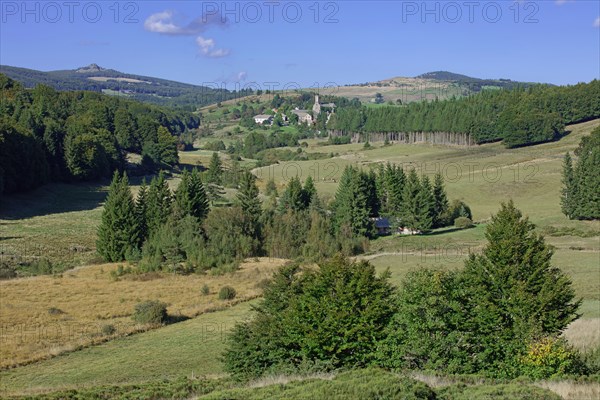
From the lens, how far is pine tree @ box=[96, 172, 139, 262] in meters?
58.1

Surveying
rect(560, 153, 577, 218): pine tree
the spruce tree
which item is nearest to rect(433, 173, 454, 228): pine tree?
the spruce tree

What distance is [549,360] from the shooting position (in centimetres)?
1958

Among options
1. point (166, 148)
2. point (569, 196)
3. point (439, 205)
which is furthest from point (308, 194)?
point (166, 148)

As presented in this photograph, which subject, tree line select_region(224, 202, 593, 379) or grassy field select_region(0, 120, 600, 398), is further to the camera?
grassy field select_region(0, 120, 600, 398)

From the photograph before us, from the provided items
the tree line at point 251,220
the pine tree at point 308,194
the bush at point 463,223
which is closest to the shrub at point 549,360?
the tree line at point 251,220

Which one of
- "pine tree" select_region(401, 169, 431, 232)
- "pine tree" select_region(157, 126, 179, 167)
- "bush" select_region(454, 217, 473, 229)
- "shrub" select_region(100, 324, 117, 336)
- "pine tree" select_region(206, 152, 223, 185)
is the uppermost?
"pine tree" select_region(157, 126, 179, 167)

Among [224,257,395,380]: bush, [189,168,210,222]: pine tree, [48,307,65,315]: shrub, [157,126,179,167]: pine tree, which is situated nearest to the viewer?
[224,257,395,380]: bush

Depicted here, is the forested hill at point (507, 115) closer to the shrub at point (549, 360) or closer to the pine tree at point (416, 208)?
the pine tree at point (416, 208)

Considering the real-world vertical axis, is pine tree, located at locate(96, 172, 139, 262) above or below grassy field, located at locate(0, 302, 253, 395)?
above

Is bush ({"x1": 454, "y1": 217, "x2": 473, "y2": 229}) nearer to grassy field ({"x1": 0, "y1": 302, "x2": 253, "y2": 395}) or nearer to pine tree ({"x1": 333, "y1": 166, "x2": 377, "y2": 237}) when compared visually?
pine tree ({"x1": 333, "y1": 166, "x2": 377, "y2": 237})

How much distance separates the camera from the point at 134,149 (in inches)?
5256

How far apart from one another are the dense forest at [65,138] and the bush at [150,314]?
47.0m

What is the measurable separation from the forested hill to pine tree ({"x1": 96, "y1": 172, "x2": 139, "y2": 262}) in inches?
3573

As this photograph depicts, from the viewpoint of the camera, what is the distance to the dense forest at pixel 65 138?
83688mm
